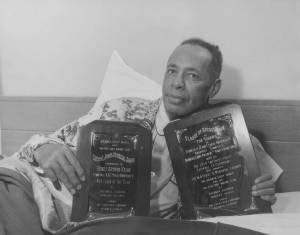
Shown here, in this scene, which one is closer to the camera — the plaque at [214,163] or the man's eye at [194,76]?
the plaque at [214,163]

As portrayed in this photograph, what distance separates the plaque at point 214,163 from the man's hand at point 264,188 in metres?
0.01

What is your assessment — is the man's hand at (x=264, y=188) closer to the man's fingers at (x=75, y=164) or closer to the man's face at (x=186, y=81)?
the man's face at (x=186, y=81)

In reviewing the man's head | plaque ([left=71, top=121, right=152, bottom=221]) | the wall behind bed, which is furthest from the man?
the wall behind bed

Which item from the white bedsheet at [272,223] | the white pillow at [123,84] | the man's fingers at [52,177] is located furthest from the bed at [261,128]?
the man's fingers at [52,177]

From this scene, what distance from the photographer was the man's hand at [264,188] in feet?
3.82

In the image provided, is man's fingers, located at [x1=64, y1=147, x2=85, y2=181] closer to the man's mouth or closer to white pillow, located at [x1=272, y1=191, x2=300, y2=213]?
the man's mouth

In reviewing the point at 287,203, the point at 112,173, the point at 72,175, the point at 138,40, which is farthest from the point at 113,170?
the point at 138,40

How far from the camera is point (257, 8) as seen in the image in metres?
1.69

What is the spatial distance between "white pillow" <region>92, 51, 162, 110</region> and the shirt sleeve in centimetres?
47

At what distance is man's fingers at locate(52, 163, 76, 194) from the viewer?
1108 millimetres

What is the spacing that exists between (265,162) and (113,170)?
694 mm

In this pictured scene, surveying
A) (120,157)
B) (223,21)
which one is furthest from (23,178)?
(223,21)

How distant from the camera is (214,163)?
1198 mm

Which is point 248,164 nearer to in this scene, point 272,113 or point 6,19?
point 272,113
